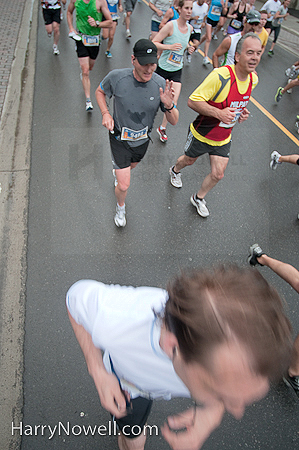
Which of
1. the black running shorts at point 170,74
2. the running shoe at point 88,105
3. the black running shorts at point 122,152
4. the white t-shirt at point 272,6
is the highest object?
the white t-shirt at point 272,6

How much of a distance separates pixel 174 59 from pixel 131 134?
2.50 metres

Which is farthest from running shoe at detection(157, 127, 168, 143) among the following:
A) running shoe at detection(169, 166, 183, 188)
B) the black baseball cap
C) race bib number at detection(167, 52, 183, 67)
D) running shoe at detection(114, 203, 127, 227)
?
the black baseball cap

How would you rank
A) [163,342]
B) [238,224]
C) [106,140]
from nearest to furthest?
[163,342] → [238,224] → [106,140]

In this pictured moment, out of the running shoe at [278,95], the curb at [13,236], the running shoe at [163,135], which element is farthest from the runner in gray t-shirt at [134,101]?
the running shoe at [278,95]

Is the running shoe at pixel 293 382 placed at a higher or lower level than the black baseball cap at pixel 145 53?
lower

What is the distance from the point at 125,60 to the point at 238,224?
663 cm

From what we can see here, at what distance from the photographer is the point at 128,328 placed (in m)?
1.30

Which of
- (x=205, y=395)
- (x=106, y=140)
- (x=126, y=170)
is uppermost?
(x=205, y=395)

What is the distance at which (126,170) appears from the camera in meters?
3.38

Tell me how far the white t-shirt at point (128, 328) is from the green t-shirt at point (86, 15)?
5.35 m

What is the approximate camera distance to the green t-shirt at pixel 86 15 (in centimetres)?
506

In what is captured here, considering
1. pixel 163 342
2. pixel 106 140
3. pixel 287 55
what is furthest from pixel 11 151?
pixel 287 55

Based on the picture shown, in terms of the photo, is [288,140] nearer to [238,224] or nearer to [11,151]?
[238,224]

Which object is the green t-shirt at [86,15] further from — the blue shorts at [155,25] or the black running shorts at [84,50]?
the blue shorts at [155,25]
